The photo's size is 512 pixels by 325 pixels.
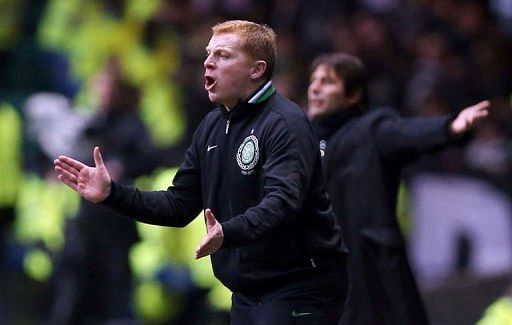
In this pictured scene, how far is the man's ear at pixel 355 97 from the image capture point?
7.70 meters

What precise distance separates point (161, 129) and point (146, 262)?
241 centimetres

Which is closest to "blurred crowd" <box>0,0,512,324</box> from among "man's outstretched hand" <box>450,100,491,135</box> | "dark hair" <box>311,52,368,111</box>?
"dark hair" <box>311,52,368,111</box>

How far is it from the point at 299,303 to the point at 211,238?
689 mm

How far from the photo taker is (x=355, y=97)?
304 inches

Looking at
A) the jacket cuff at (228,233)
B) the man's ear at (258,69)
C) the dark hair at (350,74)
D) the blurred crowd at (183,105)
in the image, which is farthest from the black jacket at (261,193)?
the blurred crowd at (183,105)

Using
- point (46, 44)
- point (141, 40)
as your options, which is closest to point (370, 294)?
point (141, 40)

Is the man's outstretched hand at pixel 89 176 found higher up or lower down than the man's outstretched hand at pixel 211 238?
higher up

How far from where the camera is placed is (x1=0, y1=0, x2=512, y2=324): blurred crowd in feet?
35.6

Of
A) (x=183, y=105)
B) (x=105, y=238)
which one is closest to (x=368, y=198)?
(x=105, y=238)

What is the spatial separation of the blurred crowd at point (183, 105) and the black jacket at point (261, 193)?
382cm

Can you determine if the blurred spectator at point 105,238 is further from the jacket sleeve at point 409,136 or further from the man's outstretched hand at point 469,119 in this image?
the man's outstretched hand at point 469,119

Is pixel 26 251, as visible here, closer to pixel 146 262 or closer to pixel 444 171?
pixel 146 262

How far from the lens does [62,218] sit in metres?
11.7

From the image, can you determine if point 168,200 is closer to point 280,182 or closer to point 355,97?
point 280,182
